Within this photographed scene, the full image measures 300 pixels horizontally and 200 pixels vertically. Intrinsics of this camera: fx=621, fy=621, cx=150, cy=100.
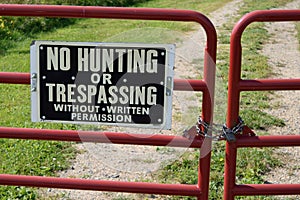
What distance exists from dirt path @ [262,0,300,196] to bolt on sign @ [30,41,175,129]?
1782 millimetres

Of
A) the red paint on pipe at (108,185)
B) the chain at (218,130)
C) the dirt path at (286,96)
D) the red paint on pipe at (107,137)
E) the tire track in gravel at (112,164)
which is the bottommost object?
the dirt path at (286,96)

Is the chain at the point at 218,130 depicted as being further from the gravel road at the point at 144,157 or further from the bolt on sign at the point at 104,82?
the gravel road at the point at 144,157

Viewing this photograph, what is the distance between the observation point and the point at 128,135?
126 inches

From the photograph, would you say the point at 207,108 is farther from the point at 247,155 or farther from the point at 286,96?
the point at 286,96

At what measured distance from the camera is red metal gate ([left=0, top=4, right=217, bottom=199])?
9.97 feet

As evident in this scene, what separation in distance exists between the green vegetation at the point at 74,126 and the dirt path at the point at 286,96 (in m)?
0.12

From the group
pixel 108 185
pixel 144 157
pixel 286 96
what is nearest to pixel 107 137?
pixel 108 185

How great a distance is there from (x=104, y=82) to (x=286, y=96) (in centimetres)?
441

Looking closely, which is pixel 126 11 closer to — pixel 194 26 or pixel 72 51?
pixel 72 51

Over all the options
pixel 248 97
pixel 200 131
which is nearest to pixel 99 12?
pixel 200 131

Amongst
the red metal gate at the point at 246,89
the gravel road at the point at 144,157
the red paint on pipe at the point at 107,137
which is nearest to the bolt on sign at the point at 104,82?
the red paint on pipe at the point at 107,137

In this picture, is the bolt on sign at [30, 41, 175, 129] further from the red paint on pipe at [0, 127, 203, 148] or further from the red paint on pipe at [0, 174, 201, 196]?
the red paint on pipe at [0, 174, 201, 196]

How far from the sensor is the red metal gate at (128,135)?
304 centimetres

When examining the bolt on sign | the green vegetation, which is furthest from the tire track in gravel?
the bolt on sign
